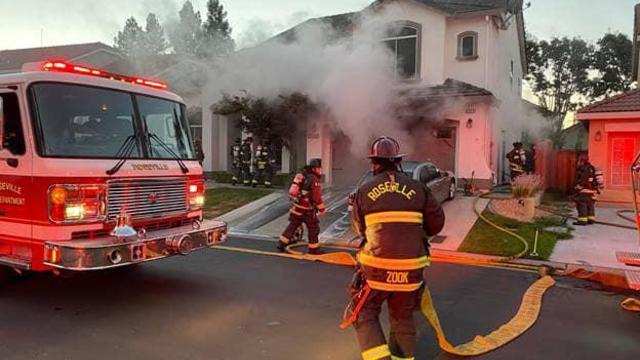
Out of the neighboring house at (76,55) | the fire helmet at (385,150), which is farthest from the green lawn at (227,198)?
the neighboring house at (76,55)

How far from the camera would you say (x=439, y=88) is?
50.0 ft

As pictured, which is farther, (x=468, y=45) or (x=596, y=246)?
(x=468, y=45)

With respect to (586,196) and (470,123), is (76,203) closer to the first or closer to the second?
(586,196)

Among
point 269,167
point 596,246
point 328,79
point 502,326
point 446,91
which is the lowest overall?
point 502,326

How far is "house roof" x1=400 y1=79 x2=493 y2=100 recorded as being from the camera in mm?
14563

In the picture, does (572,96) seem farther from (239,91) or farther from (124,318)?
(124,318)

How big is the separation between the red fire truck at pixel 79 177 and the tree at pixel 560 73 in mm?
30098

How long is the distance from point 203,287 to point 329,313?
170 cm

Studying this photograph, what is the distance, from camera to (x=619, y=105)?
1377 centimetres

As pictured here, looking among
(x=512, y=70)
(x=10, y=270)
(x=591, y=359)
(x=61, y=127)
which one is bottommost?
(x=591, y=359)

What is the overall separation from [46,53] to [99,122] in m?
30.5

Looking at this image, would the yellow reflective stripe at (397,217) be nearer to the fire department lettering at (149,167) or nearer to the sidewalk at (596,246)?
the fire department lettering at (149,167)

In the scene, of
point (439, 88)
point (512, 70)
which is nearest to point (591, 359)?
point (439, 88)

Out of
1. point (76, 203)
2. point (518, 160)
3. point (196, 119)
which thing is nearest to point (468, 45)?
point (518, 160)
